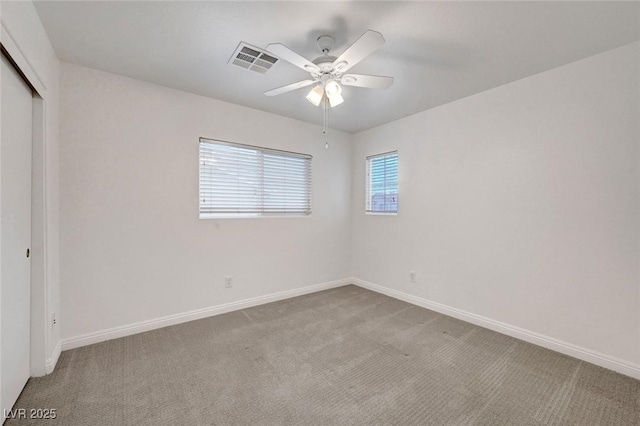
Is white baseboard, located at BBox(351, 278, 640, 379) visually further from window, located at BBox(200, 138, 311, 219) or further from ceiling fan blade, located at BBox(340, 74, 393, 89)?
ceiling fan blade, located at BBox(340, 74, 393, 89)

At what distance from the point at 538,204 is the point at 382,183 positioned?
1.87 metres

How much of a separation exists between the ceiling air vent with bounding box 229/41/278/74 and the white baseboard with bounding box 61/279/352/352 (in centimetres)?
252

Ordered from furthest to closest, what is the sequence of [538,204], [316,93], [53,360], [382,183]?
[382,183] < [538,204] < [316,93] < [53,360]

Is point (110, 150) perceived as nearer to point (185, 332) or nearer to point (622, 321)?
point (185, 332)

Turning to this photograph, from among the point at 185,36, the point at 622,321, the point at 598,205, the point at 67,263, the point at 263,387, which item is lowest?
the point at 263,387

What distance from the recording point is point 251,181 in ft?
11.0

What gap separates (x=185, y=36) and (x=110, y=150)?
1290 mm

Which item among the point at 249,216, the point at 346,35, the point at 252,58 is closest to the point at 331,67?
the point at 346,35

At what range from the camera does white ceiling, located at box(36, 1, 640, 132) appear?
1.67 meters

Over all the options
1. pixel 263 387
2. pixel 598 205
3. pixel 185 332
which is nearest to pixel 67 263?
pixel 185 332

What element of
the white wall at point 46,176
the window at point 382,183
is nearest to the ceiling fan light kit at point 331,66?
the white wall at point 46,176

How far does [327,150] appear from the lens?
4.06 m

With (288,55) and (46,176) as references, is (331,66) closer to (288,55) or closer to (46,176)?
(288,55)

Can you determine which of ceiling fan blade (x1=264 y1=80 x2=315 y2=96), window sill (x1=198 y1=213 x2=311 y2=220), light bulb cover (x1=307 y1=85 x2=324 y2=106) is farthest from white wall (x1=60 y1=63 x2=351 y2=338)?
light bulb cover (x1=307 y1=85 x2=324 y2=106)
